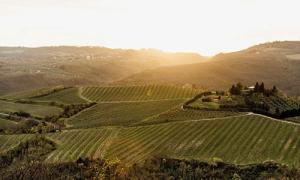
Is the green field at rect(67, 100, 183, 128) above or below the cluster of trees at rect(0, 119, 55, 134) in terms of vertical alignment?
above

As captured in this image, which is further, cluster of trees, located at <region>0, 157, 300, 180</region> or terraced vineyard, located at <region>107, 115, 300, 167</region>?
terraced vineyard, located at <region>107, 115, 300, 167</region>

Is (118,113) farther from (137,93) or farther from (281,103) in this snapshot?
(281,103)

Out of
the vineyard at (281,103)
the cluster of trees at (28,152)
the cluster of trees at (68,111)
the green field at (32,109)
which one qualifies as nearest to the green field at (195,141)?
the cluster of trees at (28,152)

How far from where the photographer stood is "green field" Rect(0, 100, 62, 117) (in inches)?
4067

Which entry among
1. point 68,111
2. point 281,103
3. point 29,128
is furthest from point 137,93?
point 281,103

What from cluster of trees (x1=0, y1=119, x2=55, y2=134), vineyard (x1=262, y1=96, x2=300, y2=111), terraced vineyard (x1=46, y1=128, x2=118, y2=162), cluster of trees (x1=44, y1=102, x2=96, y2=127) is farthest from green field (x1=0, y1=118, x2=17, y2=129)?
vineyard (x1=262, y1=96, x2=300, y2=111)

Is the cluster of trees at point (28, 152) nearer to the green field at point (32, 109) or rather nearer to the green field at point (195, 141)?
the green field at point (195, 141)

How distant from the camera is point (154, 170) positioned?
6247cm

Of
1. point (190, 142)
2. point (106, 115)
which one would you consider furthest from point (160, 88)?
point (190, 142)

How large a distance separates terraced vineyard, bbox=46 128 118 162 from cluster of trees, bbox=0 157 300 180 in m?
2.44

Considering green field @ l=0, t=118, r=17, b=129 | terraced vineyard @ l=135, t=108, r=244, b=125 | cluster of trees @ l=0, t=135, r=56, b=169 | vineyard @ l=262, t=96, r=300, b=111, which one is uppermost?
vineyard @ l=262, t=96, r=300, b=111

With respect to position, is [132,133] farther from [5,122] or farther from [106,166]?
[5,122]

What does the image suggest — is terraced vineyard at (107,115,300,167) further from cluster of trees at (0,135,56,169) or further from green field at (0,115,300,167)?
cluster of trees at (0,135,56,169)

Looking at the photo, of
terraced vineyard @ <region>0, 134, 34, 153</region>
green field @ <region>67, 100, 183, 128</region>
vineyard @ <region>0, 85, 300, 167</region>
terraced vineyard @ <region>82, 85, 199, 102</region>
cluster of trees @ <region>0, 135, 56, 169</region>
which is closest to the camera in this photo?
vineyard @ <region>0, 85, 300, 167</region>
